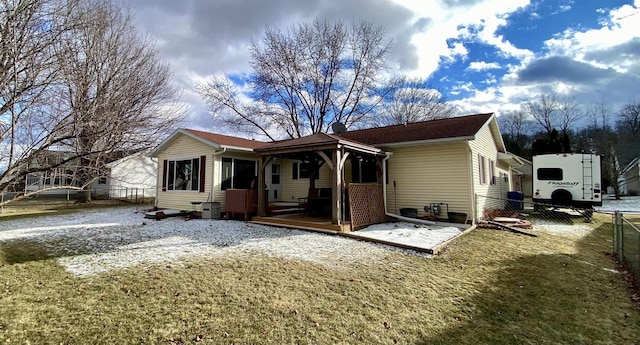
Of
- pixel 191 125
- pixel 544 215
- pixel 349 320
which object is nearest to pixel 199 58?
pixel 191 125

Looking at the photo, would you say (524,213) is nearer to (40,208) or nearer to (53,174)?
(53,174)

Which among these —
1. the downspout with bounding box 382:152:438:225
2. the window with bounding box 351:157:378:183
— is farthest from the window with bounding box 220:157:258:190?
the downspout with bounding box 382:152:438:225

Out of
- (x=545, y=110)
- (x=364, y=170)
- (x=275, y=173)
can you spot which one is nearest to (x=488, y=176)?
(x=364, y=170)

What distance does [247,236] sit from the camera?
777 cm

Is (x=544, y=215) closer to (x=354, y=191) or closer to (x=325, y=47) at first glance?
(x=354, y=191)

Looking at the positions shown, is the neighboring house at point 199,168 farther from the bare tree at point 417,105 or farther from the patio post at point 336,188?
the bare tree at point 417,105

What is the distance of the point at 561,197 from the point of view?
498 inches

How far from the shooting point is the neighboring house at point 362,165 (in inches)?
374

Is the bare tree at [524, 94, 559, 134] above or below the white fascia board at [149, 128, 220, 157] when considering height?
above

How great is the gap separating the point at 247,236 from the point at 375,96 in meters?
20.0

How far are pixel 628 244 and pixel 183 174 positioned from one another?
14.1 metres

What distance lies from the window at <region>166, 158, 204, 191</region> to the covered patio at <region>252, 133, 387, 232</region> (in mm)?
3600

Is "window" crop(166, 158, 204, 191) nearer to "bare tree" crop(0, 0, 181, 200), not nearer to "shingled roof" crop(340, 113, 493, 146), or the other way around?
"bare tree" crop(0, 0, 181, 200)

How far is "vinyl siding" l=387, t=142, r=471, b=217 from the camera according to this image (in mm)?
9820
